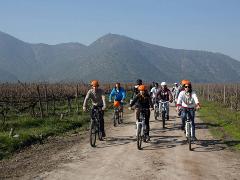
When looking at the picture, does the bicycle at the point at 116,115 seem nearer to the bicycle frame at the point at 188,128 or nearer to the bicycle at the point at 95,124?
the bicycle at the point at 95,124

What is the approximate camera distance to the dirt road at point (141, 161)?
1066 cm

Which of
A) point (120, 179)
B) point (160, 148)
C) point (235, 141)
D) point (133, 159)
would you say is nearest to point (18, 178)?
point (120, 179)

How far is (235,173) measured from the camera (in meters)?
10.9

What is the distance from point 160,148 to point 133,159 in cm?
222

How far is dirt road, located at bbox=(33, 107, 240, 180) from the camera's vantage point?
1064cm

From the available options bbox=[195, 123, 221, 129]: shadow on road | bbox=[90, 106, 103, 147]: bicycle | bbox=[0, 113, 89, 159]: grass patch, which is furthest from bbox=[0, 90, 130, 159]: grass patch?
bbox=[195, 123, 221, 129]: shadow on road

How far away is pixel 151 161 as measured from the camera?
39.9ft

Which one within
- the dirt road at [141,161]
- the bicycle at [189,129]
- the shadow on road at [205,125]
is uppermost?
the bicycle at [189,129]

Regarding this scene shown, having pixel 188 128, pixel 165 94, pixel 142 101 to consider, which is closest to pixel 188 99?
pixel 188 128

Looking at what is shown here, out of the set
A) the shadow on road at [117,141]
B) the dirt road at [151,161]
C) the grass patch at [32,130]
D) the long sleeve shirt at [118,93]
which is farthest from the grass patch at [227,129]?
the grass patch at [32,130]

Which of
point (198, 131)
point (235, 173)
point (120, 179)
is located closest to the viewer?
point (120, 179)

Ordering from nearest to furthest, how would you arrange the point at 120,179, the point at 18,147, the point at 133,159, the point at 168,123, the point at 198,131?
1. the point at 120,179
2. the point at 133,159
3. the point at 18,147
4. the point at 198,131
5. the point at 168,123

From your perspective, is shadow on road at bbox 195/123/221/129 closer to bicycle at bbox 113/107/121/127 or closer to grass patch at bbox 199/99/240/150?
grass patch at bbox 199/99/240/150

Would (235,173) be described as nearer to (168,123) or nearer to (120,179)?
(120,179)
